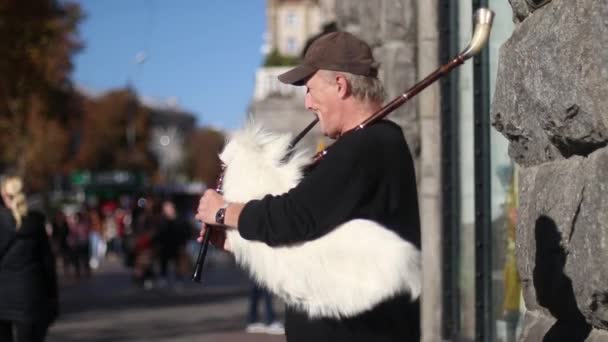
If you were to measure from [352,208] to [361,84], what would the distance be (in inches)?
17.3

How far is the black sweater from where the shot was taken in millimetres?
3648

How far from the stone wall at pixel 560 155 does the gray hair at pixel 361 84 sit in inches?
21.3

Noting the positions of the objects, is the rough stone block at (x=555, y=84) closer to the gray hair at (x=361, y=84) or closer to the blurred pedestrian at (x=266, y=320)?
the gray hair at (x=361, y=84)

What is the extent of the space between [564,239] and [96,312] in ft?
56.3

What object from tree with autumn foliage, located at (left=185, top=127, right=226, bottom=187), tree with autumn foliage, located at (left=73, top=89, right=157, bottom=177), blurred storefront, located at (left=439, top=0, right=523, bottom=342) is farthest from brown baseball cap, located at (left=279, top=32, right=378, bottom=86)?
tree with autumn foliage, located at (left=185, top=127, right=226, bottom=187)

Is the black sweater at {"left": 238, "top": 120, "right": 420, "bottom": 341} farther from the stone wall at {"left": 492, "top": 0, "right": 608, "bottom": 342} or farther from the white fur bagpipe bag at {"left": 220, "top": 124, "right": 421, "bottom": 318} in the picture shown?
the stone wall at {"left": 492, "top": 0, "right": 608, "bottom": 342}

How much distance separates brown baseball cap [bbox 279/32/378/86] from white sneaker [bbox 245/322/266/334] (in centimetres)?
1196

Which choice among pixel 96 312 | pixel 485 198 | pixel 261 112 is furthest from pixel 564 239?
pixel 261 112

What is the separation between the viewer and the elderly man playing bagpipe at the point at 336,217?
364cm

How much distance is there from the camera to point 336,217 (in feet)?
12.0

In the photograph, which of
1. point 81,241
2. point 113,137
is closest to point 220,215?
point 81,241

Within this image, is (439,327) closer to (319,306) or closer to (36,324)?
(36,324)

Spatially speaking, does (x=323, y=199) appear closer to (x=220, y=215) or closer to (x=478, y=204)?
(x=220, y=215)

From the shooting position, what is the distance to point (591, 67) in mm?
3531
